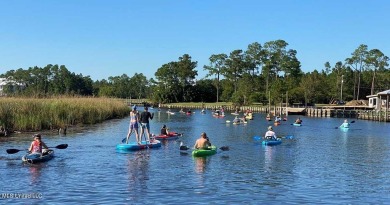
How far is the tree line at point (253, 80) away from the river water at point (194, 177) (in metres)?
78.4

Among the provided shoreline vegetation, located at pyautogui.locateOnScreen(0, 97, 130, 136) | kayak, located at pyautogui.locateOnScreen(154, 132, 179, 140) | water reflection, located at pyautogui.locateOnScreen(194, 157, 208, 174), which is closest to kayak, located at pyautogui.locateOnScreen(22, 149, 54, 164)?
water reflection, located at pyautogui.locateOnScreen(194, 157, 208, 174)

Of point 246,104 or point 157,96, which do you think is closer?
point 246,104

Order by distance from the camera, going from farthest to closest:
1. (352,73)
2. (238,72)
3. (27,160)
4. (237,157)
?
(238,72), (352,73), (237,157), (27,160)

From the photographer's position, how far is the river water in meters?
17.6

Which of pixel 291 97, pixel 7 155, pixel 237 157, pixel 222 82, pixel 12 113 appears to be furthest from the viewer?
pixel 222 82

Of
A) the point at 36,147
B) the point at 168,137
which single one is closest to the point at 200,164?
the point at 36,147

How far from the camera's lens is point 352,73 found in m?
140

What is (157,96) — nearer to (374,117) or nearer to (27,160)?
(374,117)

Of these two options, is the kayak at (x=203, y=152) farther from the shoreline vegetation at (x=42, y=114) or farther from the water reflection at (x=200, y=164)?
the shoreline vegetation at (x=42, y=114)

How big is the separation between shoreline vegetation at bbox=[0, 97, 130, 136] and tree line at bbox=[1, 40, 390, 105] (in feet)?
159

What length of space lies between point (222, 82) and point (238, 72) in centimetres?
1717

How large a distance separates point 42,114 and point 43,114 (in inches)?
9.9

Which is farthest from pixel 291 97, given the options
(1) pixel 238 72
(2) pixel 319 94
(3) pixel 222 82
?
(3) pixel 222 82

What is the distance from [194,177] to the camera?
21703mm
